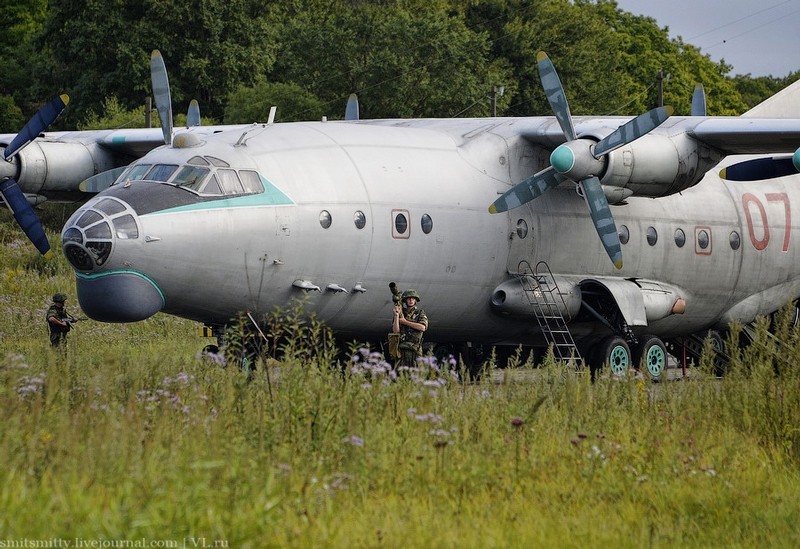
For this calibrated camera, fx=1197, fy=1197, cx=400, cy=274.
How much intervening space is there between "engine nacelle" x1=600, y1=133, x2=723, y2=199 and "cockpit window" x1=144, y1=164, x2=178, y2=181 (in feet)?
23.2

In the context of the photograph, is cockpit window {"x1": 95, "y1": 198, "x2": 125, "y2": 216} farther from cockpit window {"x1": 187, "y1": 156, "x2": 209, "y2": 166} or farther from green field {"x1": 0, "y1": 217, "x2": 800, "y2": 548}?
green field {"x1": 0, "y1": 217, "x2": 800, "y2": 548}

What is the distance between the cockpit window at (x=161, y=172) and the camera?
17031 millimetres

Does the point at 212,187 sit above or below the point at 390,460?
above

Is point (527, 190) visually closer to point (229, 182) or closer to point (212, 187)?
point (229, 182)

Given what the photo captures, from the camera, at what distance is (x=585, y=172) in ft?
63.3

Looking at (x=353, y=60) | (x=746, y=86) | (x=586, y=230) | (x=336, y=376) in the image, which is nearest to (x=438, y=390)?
(x=336, y=376)

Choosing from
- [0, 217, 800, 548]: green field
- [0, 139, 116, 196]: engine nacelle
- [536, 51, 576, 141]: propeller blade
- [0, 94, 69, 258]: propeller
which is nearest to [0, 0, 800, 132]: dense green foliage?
[0, 139, 116, 196]: engine nacelle

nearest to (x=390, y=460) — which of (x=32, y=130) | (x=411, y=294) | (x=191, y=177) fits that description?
(x=411, y=294)

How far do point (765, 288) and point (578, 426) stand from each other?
13661 millimetres

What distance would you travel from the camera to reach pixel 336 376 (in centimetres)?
1225

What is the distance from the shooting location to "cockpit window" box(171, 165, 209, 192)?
1678 cm

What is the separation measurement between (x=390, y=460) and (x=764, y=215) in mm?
16407

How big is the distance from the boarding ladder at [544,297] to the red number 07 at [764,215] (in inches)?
218

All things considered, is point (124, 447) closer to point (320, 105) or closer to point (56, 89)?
point (320, 105)
